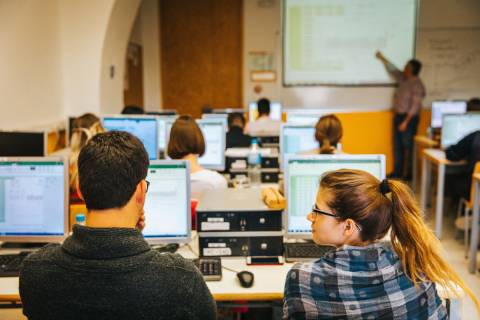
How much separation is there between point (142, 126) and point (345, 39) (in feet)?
15.4

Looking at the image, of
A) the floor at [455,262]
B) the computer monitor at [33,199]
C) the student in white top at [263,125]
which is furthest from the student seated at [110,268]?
the student in white top at [263,125]

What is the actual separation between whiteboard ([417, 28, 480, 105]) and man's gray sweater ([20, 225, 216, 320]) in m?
Result: 7.56

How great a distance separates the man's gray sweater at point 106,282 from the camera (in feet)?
3.95

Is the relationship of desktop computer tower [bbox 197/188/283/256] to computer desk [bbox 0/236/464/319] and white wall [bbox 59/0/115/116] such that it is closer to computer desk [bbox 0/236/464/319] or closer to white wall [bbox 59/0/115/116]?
computer desk [bbox 0/236/464/319]

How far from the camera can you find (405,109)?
7625 millimetres

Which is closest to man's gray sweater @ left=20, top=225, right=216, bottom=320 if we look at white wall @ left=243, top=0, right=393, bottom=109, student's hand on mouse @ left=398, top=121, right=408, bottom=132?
student's hand on mouse @ left=398, top=121, right=408, bottom=132

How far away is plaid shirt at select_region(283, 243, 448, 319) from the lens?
55.4 inches

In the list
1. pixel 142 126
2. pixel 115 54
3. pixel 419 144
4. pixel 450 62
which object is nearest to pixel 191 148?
pixel 142 126

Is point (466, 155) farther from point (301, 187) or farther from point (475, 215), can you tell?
point (301, 187)

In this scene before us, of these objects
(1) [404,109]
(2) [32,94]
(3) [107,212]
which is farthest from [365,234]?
(1) [404,109]

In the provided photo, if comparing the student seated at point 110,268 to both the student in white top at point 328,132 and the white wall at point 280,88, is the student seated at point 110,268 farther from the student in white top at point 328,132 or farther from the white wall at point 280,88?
the white wall at point 280,88

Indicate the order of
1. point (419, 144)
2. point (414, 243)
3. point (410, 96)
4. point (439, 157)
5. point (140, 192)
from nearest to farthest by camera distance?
point (140, 192) < point (414, 243) < point (439, 157) < point (419, 144) < point (410, 96)

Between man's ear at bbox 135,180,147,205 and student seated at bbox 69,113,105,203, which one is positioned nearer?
man's ear at bbox 135,180,147,205

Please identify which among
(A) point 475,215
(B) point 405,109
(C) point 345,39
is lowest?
(A) point 475,215
